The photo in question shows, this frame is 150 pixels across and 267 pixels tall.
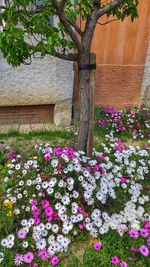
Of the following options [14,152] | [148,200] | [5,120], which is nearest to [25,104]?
[5,120]

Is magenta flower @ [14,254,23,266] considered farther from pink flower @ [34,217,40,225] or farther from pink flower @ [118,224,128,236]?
pink flower @ [118,224,128,236]

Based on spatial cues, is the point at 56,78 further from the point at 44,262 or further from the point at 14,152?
the point at 44,262

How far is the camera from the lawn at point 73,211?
74.1 inches

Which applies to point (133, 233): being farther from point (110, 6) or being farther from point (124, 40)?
point (124, 40)

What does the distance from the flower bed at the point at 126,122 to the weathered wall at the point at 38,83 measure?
71cm

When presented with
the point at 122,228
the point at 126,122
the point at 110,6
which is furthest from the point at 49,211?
the point at 126,122

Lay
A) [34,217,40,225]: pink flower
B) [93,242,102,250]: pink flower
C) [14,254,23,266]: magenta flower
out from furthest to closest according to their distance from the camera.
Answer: [34,217,40,225]: pink flower < [93,242,102,250]: pink flower < [14,254,23,266]: magenta flower

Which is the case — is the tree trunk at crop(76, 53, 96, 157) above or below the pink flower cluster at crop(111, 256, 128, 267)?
above

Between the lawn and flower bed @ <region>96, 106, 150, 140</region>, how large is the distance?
3.64ft

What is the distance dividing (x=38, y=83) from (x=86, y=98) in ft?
5.67

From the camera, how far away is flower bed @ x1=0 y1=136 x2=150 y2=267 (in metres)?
1.91

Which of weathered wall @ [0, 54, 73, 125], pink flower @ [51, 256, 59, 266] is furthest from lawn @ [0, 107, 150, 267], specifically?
weathered wall @ [0, 54, 73, 125]

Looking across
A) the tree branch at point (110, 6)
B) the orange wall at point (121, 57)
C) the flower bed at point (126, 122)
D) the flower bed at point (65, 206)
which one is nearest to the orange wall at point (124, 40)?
the orange wall at point (121, 57)

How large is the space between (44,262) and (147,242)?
2.75 ft
